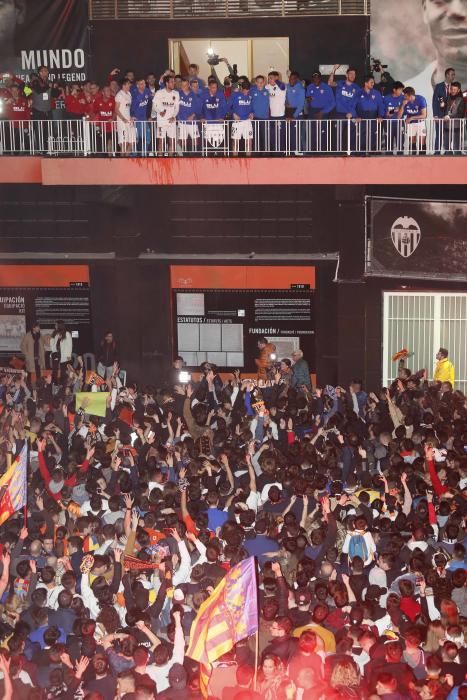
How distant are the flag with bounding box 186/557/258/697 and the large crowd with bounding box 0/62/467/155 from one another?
10.2m

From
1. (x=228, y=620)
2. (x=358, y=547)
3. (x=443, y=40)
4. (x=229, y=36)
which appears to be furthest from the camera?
(x=229, y=36)

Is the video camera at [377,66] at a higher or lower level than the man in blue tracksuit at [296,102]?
higher

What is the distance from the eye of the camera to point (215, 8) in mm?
21109

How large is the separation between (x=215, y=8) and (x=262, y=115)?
12.4ft

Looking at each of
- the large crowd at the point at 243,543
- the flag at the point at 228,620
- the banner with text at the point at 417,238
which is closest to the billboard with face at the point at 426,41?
the banner with text at the point at 417,238

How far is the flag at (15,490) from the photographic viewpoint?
11.9 m

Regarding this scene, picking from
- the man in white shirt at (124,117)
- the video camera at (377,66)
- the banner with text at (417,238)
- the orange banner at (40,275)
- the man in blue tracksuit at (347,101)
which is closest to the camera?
the man in blue tracksuit at (347,101)

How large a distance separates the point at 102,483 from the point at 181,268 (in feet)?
31.6

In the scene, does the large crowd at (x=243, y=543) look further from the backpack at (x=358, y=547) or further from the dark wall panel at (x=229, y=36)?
the dark wall panel at (x=229, y=36)

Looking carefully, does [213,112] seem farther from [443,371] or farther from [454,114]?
[443,371]

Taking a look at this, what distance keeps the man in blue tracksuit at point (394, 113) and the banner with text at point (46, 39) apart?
6.34 m

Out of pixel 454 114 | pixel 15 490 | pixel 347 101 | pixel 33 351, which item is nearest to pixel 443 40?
pixel 454 114

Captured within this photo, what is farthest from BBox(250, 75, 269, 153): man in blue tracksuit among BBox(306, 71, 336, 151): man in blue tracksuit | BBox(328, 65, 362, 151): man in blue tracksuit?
BBox(328, 65, 362, 151): man in blue tracksuit

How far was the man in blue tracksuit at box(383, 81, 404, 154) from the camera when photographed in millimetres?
18391
